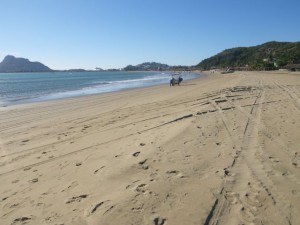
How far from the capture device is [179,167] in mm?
5352

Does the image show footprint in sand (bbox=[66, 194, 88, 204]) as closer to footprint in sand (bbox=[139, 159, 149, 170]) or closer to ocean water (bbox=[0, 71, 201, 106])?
footprint in sand (bbox=[139, 159, 149, 170])

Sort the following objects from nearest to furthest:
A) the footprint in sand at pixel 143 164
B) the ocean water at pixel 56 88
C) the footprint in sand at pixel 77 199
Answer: the footprint in sand at pixel 77 199 → the footprint in sand at pixel 143 164 → the ocean water at pixel 56 88

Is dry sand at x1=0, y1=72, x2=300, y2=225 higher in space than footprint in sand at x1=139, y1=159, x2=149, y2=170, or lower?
lower

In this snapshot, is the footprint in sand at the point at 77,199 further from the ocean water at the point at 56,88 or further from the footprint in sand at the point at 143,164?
the ocean water at the point at 56,88

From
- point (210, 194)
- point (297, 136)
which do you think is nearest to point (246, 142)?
point (297, 136)

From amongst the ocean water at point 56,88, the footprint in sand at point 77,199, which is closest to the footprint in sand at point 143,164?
the footprint in sand at point 77,199

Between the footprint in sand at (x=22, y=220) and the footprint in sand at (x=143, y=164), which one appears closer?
the footprint in sand at (x=22, y=220)

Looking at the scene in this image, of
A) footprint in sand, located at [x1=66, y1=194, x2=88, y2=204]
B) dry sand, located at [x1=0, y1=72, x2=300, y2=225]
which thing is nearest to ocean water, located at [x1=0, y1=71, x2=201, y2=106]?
dry sand, located at [x1=0, y1=72, x2=300, y2=225]

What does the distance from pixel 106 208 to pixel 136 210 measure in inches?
17.6

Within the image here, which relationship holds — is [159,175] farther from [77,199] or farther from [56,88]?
[56,88]

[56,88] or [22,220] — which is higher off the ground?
[22,220]

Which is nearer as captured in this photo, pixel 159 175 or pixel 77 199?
pixel 77 199

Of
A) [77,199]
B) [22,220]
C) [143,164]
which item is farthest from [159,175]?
[22,220]

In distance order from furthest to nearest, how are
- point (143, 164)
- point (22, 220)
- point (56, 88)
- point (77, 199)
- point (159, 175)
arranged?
point (56, 88) → point (143, 164) → point (159, 175) → point (77, 199) → point (22, 220)
